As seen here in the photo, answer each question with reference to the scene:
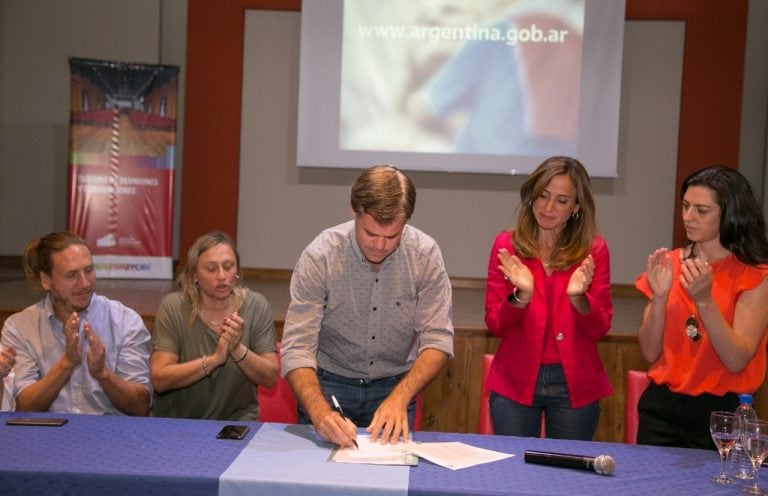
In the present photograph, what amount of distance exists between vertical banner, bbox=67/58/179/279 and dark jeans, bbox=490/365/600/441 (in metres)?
4.30

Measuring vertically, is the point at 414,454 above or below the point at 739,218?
below

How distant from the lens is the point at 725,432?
191 cm

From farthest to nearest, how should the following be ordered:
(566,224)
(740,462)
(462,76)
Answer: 1. (462,76)
2. (566,224)
3. (740,462)

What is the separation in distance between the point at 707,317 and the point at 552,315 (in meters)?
0.49

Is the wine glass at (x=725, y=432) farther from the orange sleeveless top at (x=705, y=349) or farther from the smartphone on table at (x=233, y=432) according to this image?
the smartphone on table at (x=233, y=432)

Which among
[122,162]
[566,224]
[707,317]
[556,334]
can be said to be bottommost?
[556,334]

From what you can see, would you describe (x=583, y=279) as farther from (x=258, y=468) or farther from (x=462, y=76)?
(x=462, y=76)

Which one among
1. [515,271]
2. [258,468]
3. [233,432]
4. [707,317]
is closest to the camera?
[258,468]

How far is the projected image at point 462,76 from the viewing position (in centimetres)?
627

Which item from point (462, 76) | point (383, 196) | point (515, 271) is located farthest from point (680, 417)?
point (462, 76)

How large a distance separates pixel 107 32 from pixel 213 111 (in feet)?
3.77

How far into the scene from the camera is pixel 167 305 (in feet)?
9.75

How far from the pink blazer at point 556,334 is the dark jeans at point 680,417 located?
203 millimetres

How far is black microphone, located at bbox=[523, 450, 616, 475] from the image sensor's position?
6.21 ft
